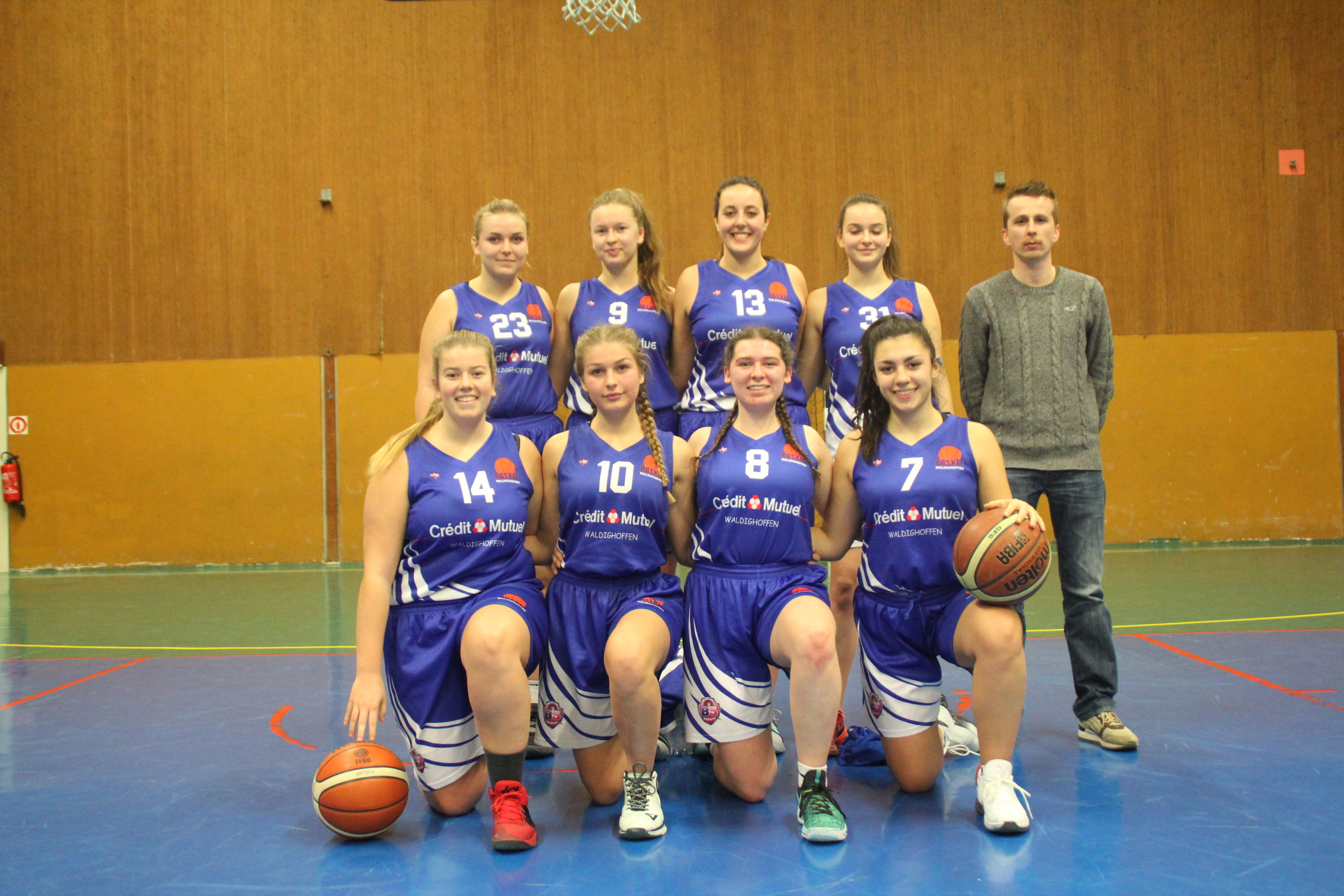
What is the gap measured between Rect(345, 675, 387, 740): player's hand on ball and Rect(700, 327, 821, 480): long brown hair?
114 centimetres

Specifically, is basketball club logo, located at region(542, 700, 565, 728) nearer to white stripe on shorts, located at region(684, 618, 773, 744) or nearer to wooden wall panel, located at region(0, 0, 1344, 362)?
white stripe on shorts, located at region(684, 618, 773, 744)

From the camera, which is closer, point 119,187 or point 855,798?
point 855,798

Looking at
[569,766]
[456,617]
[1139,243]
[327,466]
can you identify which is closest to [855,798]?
[569,766]

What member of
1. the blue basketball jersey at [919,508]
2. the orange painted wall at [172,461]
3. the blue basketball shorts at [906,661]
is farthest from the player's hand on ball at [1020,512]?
the orange painted wall at [172,461]

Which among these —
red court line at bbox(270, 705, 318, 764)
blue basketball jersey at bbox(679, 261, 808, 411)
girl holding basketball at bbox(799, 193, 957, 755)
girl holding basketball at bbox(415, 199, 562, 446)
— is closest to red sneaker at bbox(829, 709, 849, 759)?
girl holding basketball at bbox(799, 193, 957, 755)

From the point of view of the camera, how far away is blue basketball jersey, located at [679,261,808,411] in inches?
139

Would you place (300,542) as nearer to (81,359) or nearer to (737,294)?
(81,359)

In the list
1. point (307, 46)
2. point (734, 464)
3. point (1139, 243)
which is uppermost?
point (307, 46)

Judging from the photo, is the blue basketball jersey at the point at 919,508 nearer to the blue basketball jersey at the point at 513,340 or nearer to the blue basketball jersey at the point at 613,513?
the blue basketball jersey at the point at 613,513

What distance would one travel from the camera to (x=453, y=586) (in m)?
2.77

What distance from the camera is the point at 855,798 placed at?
2.81 meters

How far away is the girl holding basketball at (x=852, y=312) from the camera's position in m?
3.53

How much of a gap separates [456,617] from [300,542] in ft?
22.7

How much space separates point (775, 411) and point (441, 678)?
1.28 meters
